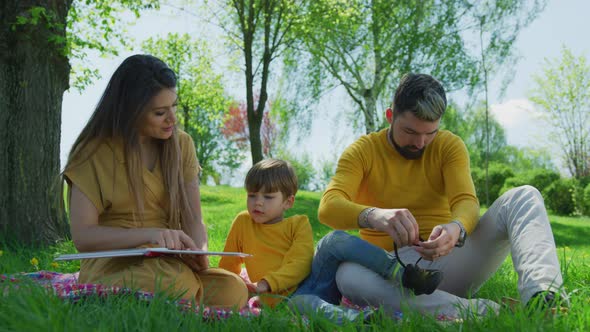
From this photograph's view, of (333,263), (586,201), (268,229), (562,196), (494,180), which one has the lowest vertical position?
(586,201)

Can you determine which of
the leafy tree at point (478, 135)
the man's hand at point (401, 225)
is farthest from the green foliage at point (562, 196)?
the man's hand at point (401, 225)

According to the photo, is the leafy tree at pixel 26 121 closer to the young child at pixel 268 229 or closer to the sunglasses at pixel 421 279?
the young child at pixel 268 229

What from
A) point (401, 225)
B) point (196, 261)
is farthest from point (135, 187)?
point (401, 225)

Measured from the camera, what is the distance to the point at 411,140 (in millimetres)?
3170

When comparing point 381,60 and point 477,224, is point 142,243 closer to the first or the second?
point 477,224

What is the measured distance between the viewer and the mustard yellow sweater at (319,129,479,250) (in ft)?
10.7

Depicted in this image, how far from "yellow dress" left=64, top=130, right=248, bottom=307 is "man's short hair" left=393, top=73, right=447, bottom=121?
1.27m

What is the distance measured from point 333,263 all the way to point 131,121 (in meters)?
1.29

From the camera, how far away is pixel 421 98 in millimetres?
2998

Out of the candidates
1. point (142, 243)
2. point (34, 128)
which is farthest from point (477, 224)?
point (34, 128)

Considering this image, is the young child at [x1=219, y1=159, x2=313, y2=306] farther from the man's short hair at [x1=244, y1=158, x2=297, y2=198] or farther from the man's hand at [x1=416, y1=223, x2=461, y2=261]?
the man's hand at [x1=416, y1=223, x2=461, y2=261]

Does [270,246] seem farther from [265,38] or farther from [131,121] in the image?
[265,38]

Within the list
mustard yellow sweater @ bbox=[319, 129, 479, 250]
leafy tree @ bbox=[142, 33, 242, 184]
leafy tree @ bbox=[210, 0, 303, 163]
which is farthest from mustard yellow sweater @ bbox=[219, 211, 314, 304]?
leafy tree @ bbox=[142, 33, 242, 184]

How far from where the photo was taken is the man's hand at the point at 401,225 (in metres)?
2.62
